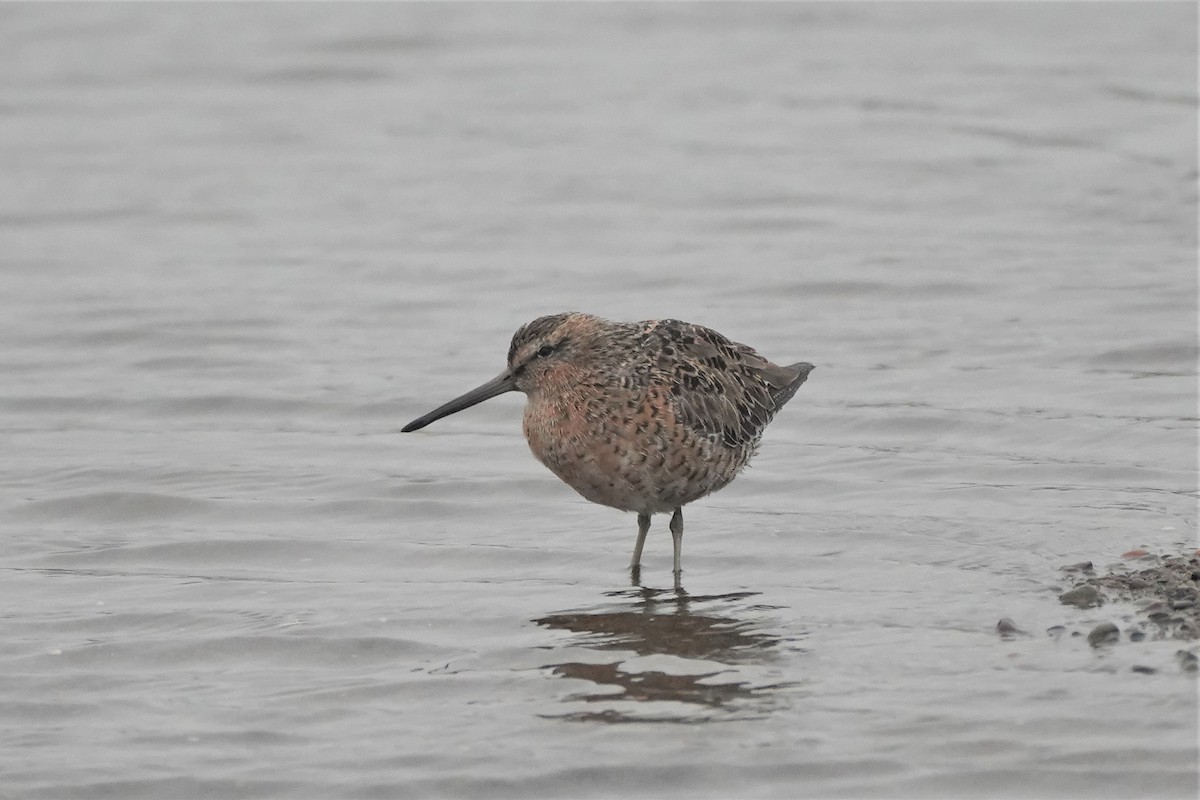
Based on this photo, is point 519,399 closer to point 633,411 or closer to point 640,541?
point 640,541

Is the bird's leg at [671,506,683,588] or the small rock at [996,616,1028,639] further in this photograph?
the bird's leg at [671,506,683,588]

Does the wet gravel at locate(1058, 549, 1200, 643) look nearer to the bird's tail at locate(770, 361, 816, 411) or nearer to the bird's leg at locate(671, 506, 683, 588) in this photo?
the bird's leg at locate(671, 506, 683, 588)

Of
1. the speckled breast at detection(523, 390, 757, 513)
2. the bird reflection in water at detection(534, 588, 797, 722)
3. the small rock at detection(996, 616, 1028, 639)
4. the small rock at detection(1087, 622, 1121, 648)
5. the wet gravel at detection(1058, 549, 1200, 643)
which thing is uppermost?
the speckled breast at detection(523, 390, 757, 513)

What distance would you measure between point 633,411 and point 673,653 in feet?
3.58

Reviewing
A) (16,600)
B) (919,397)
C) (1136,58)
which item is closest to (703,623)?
(16,600)

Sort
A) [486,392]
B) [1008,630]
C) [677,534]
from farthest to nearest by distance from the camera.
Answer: [486,392] < [677,534] < [1008,630]

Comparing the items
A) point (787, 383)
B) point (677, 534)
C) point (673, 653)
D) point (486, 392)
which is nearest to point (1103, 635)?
point (673, 653)

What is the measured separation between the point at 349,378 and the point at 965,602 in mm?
4348

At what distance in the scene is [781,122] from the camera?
614 inches

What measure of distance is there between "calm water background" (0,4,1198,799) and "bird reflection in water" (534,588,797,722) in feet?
0.08

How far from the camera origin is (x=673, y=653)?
5.96 metres

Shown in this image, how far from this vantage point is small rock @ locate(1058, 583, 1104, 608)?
6.01 m

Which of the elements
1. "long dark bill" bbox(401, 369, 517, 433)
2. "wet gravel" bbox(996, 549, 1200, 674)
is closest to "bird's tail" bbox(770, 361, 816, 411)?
"long dark bill" bbox(401, 369, 517, 433)

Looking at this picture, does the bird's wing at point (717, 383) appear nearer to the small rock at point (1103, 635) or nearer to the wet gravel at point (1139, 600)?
the wet gravel at point (1139, 600)
